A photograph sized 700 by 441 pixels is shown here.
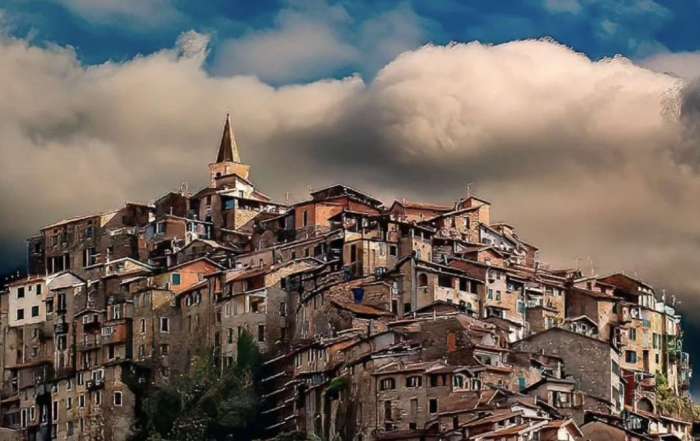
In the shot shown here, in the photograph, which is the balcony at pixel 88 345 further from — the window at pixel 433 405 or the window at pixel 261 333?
the window at pixel 433 405

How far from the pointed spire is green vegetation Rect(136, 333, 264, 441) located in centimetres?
3100

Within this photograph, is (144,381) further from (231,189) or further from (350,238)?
(231,189)

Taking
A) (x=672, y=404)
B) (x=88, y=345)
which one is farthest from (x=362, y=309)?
(x=672, y=404)

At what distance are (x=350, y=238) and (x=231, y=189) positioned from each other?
19195 mm

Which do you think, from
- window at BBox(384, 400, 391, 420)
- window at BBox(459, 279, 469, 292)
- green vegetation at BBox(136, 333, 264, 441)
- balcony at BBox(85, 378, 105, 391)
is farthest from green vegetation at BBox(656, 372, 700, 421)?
balcony at BBox(85, 378, 105, 391)

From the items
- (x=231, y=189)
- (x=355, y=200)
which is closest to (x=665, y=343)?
(x=355, y=200)

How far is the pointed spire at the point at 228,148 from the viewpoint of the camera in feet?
410

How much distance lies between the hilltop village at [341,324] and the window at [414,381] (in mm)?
77

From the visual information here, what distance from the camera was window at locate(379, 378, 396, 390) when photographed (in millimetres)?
82637

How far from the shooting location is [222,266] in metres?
103

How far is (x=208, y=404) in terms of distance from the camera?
300ft

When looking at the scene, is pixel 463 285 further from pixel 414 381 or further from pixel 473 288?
pixel 414 381

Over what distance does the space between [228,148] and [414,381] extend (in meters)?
46.4

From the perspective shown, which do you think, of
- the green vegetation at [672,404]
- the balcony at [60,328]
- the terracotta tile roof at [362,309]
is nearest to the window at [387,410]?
the terracotta tile roof at [362,309]
